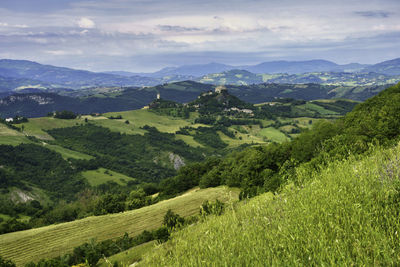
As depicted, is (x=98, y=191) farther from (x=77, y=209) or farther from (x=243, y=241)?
(x=243, y=241)

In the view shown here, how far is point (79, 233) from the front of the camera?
5919 centimetres

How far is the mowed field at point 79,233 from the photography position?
54.0 m

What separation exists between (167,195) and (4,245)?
159 feet

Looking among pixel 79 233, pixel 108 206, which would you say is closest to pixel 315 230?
pixel 79 233

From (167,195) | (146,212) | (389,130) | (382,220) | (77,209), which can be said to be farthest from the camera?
(77,209)

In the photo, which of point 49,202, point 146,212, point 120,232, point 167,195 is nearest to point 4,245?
point 120,232

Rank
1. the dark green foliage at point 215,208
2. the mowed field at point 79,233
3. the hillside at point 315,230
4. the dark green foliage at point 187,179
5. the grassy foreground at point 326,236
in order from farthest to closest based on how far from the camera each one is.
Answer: the dark green foliage at point 187,179
the mowed field at point 79,233
the dark green foliage at point 215,208
the hillside at point 315,230
the grassy foreground at point 326,236

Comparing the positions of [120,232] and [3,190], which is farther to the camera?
[3,190]

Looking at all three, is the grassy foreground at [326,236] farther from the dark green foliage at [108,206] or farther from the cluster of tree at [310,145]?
the dark green foliage at [108,206]

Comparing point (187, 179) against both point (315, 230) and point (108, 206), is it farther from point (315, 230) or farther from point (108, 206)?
point (315, 230)

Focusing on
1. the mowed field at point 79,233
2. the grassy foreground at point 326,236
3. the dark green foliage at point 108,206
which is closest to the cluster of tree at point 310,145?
the mowed field at point 79,233

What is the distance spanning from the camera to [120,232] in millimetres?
57156

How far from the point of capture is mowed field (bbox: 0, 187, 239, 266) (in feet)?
177

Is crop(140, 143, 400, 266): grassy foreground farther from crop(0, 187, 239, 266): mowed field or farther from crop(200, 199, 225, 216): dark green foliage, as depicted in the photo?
crop(0, 187, 239, 266): mowed field
